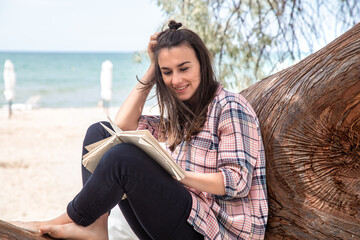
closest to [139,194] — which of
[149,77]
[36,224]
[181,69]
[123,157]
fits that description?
[123,157]

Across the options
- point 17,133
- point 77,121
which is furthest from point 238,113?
point 77,121

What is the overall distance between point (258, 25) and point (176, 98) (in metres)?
2.82

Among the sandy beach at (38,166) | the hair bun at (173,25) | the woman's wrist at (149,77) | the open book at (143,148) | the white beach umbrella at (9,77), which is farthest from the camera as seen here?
the white beach umbrella at (9,77)

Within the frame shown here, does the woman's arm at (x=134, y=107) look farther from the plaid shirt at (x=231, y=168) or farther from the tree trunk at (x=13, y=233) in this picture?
the tree trunk at (x=13, y=233)

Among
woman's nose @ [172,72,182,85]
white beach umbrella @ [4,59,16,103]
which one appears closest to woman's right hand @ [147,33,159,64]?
woman's nose @ [172,72,182,85]

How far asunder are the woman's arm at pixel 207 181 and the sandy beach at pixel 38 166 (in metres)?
4.20

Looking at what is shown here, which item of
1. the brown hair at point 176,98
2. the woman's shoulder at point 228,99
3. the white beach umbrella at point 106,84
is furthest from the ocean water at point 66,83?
the woman's shoulder at point 228,99

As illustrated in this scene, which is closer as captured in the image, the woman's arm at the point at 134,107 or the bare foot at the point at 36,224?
the bare foot at the point at 36,224

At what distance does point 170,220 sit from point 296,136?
759 millimetres

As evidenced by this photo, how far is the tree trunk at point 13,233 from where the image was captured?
1.69 m

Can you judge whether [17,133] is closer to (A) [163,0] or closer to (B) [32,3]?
(A) [163,0]

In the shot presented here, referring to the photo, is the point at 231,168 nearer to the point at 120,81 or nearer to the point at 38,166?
the point at 38,166

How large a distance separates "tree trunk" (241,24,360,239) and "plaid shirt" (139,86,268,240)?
0.13 meters

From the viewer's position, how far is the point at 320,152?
6.30 feet
